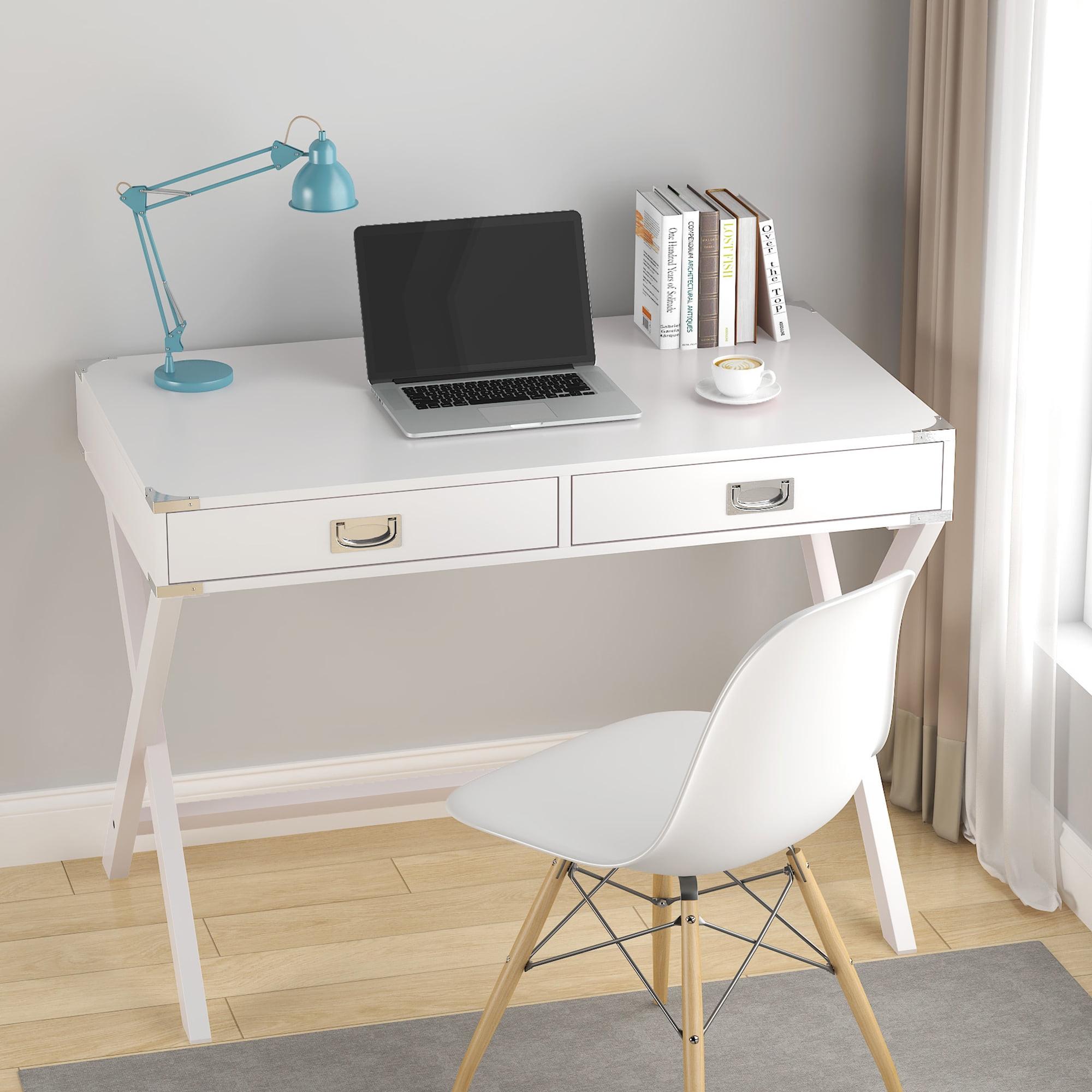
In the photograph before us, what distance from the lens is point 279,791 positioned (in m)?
2.89

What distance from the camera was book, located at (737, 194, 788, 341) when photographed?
2604mm

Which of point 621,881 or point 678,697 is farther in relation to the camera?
point 678,697

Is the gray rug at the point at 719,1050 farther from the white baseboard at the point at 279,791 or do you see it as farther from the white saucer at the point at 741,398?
the white saucer at the point at 741,398

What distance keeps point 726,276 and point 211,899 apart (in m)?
1.32

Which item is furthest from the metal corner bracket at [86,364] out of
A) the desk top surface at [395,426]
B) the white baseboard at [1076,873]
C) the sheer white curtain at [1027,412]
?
the white baseboard at [1076,873]

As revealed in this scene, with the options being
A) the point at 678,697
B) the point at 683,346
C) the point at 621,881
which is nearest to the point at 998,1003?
the point at 621,881

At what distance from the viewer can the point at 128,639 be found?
8.29ft

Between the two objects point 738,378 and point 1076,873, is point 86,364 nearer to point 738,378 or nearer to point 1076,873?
point 738,378

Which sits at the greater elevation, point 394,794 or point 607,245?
point 607,245

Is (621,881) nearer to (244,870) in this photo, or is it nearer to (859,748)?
(244,870)

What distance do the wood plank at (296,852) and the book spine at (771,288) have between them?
1.01 meters

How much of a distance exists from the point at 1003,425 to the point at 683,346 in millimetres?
521

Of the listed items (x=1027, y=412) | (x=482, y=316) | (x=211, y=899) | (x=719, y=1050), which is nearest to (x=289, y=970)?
(x=211, y=899)

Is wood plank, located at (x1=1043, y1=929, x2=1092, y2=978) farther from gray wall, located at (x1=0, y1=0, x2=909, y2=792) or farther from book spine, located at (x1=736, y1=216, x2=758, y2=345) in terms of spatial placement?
book spine, located at (x1=736, y1=216, x2=758, y2=345)
